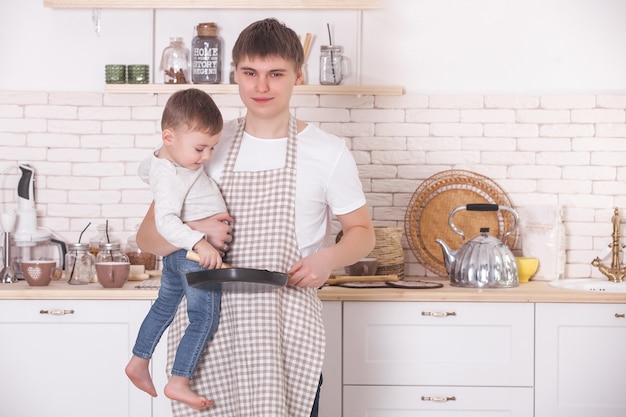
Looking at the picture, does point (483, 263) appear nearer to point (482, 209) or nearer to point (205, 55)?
point (482, 209)

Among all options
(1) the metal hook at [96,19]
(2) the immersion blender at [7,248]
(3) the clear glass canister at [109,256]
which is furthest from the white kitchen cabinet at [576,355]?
(1) the metal hook at [96,19]

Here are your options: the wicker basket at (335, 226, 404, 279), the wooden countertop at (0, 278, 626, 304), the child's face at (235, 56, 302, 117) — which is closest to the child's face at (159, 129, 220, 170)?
the child's face at (235, 56, 302, 117)

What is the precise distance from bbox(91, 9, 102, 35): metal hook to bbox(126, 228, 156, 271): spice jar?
0.95m

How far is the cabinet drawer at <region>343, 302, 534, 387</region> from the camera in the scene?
133 inches

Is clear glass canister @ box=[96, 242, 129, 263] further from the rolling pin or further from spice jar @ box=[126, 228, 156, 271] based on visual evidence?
the rolling pin

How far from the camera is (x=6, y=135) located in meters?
3.97

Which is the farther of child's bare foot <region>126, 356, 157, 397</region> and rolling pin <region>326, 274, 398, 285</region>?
rolling pin <region>326, 274, 398, 285</region>

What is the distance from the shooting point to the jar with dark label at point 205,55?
3857mm

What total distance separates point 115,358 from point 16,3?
1.70 meters

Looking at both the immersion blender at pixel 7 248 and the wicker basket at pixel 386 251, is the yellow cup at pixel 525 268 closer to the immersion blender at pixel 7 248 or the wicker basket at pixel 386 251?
the wicker basket at pixel 386 251

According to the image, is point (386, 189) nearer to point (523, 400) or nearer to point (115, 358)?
point (523, 400)

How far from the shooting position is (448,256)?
3.68 metres

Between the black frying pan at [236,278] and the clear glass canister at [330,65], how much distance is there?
71.3 inches

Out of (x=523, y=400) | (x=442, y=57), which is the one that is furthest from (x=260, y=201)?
(x=442, y=57)
